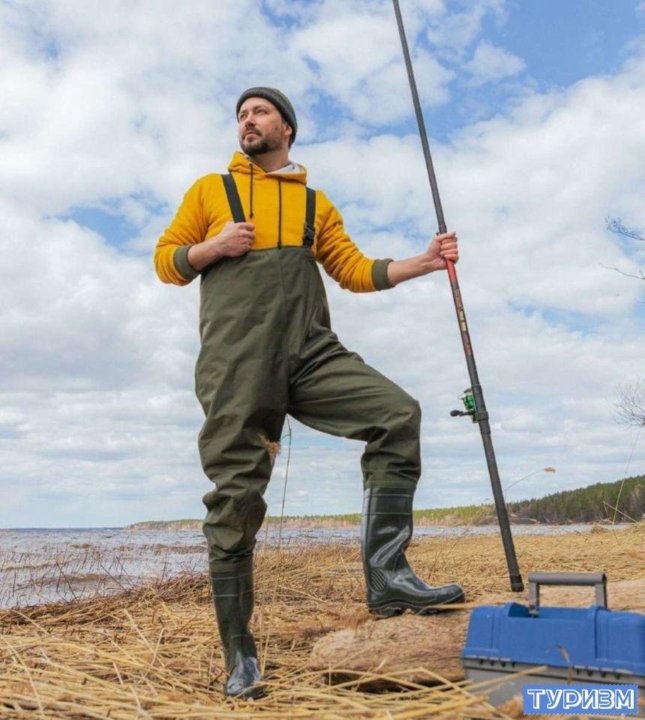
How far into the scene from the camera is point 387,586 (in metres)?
3.30

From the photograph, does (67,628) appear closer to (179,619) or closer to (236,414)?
(179,619)

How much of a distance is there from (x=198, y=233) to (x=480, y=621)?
225cm

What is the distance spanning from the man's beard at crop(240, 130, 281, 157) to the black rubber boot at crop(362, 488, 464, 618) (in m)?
1.77

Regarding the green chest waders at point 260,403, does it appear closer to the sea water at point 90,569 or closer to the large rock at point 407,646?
the large rock at point 407,646

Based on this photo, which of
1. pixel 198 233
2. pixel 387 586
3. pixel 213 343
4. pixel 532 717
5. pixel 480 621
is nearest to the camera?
pixel 532 717

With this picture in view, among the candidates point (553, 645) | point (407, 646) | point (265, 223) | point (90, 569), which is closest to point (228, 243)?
point (265, 223)

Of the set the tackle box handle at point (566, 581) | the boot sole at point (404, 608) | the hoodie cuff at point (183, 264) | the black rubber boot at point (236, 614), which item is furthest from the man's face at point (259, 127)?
the tackle box handle at point (566, 581)

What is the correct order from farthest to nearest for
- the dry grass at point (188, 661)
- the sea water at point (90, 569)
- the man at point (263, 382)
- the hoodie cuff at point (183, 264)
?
1. the sea water at point (90, 569)
2. the hoodie cuff at point (183, 264)
3. the man at point (263, 382)
4. the dry grass at point (188, 661)

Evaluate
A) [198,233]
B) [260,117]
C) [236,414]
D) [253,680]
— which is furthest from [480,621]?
[260,117]

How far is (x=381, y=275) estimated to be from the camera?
12.9 ft

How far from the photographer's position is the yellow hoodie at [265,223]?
3672 mm

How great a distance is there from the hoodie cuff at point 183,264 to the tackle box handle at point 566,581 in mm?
2044

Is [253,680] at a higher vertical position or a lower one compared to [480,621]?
lower

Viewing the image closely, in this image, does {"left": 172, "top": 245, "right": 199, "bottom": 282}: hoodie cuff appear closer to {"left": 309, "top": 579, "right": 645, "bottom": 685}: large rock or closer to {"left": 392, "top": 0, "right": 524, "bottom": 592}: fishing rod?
{"left": 392, "top": 0, "right": 524, "bottom": 592}: fishing rod
